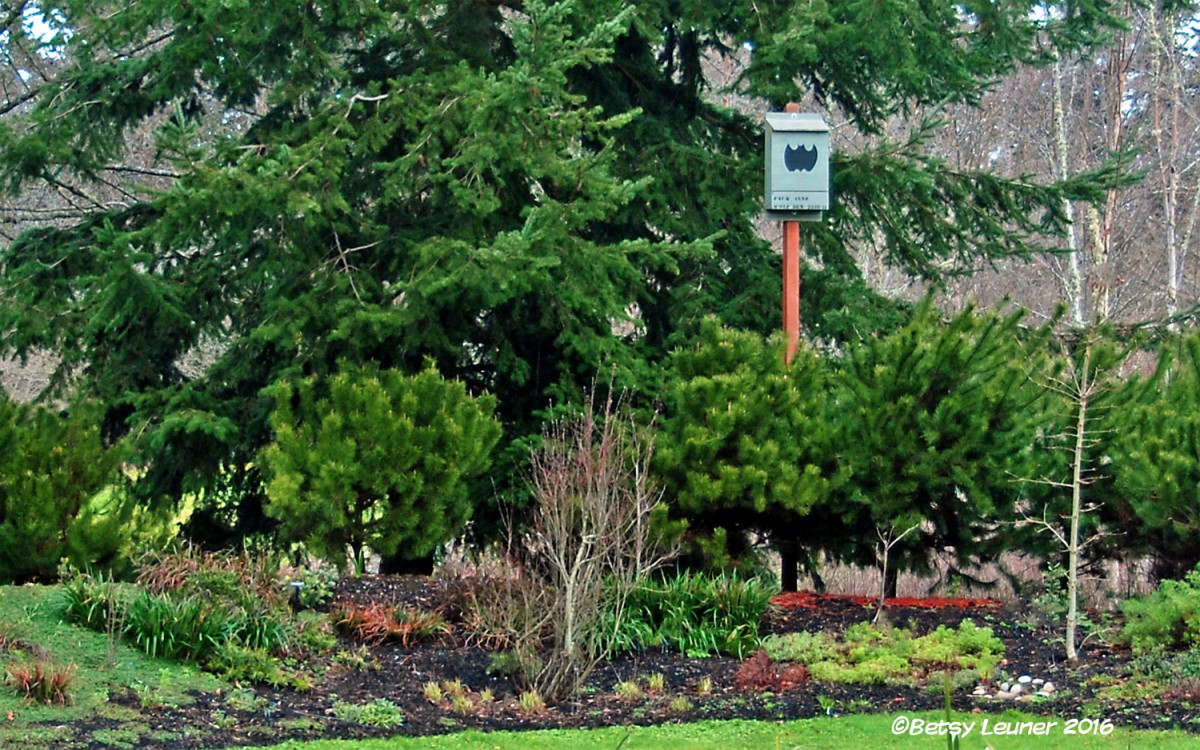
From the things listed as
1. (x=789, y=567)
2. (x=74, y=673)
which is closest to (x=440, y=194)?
(x=789, y=567)

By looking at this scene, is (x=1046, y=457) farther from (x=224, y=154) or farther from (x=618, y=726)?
(x=224, y=154)

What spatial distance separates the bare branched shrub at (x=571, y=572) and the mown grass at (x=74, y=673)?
173 centimetres

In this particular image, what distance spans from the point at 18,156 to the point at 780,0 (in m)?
6.58

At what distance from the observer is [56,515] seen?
9242 mm

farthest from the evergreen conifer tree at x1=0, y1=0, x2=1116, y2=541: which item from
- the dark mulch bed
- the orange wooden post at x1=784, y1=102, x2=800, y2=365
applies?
the dark mulch bed

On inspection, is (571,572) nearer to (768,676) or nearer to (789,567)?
(768,676)

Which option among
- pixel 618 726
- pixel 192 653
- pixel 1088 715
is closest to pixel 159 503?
pixel 192 653

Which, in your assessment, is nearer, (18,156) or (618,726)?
(618,726)

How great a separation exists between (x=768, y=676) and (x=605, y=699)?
3.23 feet

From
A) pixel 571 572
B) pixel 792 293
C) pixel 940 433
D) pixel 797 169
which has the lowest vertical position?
pixel 571 572

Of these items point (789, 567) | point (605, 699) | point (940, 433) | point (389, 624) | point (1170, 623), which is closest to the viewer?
point (605, 699)

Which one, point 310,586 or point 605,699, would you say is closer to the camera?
point 605,699

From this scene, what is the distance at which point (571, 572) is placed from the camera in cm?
762

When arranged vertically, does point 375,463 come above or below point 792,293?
below
